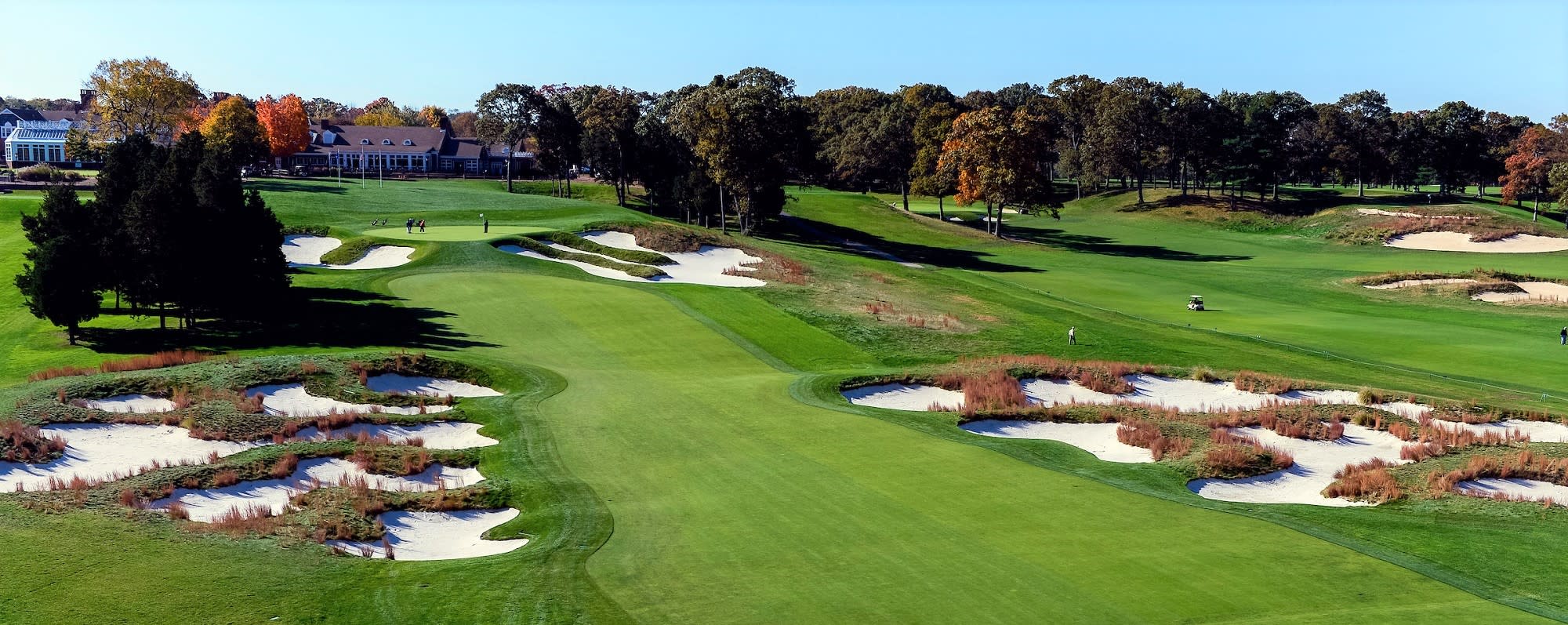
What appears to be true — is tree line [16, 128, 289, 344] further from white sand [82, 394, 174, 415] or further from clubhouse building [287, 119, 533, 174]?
clubhouse building [287, 119, 533, 174]

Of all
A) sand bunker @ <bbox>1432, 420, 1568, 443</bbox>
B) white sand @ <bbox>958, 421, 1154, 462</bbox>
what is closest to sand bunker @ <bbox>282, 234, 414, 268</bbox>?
white sand @ <bbox>958, 421, 1154, 462</bbox>

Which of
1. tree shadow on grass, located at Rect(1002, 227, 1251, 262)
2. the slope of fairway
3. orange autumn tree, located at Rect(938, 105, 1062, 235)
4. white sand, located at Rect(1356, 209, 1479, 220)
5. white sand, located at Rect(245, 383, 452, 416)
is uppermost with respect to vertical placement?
orange autumn tree, located at Rect(938, 105, 1062, 235)

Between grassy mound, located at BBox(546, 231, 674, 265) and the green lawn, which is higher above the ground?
grassy mound, located at BBox(546, 231, 674, 265)

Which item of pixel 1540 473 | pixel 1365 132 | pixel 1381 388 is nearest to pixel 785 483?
pixel 1540 473

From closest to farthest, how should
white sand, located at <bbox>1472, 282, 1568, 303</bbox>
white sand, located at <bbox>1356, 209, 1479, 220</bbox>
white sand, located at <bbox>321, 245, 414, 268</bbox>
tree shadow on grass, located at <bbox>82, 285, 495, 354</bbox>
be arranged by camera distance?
tree shadow on grass, located at <bbox>82, 285, 495, 354</bbox> → white sand, located at <bbox>321, 245, 414, 268</bbox> → white sand, located at <bbox>1472, 282, 1568, 303</bbox> → white sand, located at <bbox>1356, 209, 1479, 220</bbox>

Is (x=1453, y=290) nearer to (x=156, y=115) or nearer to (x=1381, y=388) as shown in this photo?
(x=1381, y=388)

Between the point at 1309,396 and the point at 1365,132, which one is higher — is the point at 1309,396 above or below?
below

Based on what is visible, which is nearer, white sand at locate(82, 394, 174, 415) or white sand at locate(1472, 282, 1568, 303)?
white sand at locate(82, 394, 174, 415)

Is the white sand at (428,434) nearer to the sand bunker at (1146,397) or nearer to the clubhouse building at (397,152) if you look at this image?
the sand bunker at (1146,397)
